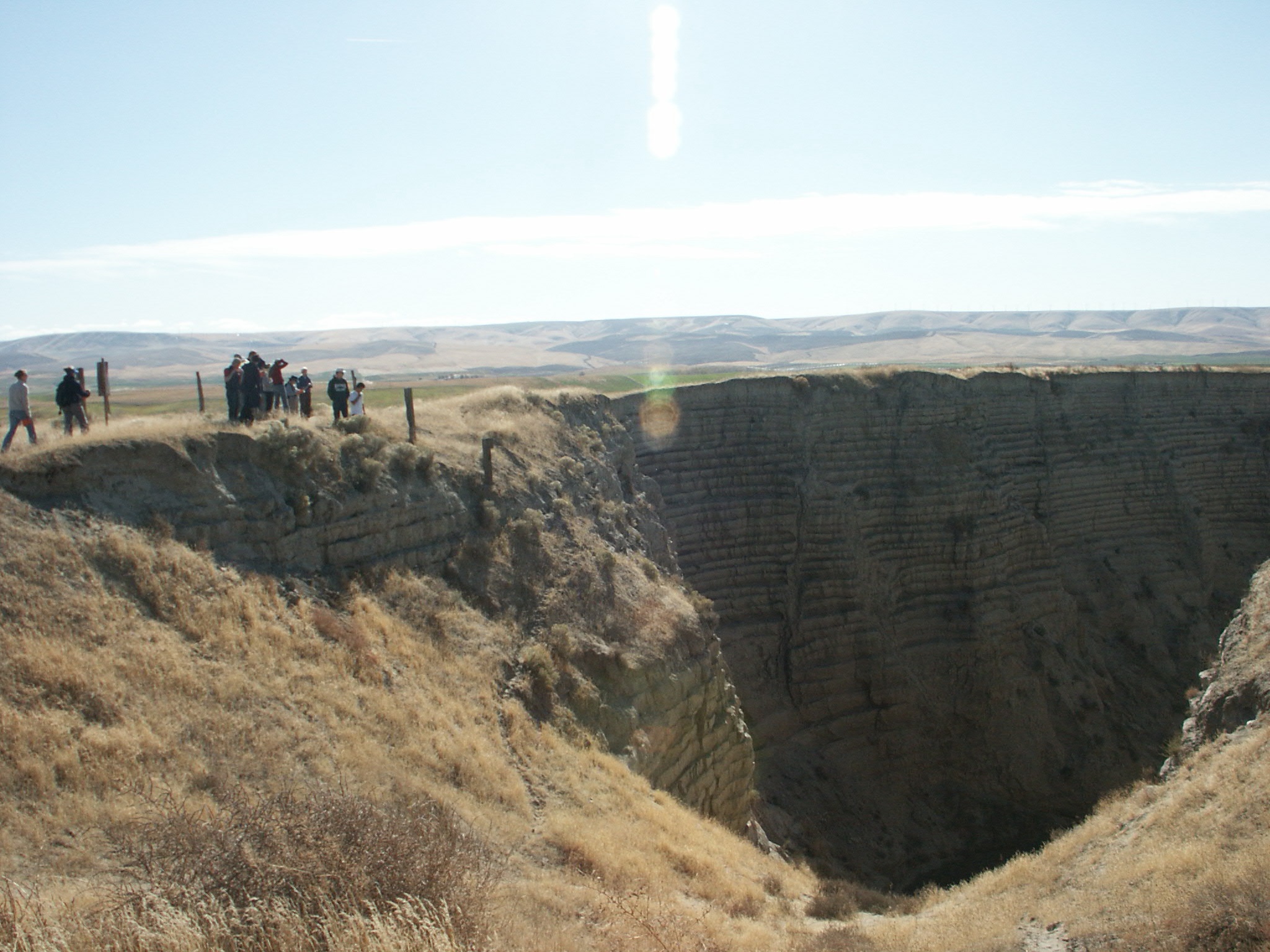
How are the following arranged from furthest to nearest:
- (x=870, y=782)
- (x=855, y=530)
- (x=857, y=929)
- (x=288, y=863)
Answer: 1. (x=855, y=530)
2. (x=870, y=782)
3. (x=857, y=929)
4. (x=288, y=863)

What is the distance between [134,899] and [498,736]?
21.4 feet

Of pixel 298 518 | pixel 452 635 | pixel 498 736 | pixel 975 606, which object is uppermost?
pixel 298 518

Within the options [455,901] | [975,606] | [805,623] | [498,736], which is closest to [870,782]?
[805,623]

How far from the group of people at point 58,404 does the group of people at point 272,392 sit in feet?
6.76

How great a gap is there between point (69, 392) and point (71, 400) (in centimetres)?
14

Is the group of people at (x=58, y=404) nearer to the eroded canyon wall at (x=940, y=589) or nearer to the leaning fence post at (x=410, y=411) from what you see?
the leaning fence post at (x=410, y=411)

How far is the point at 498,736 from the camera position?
1277 centimetres

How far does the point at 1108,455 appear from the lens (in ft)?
112

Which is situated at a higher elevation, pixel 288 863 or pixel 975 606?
pixel 288 863

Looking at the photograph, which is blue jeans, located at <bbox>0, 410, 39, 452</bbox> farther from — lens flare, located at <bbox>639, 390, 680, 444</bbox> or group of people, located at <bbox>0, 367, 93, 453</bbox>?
lens flare, located at <bbox>639, 390, 680, 444</bbox>

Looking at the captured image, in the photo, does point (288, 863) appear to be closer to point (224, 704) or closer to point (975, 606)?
point (224, 704)

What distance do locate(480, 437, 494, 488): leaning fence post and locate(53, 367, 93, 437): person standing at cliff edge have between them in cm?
653

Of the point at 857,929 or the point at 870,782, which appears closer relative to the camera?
the point at 857,929

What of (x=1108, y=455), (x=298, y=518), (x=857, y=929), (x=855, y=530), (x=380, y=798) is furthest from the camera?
(x=1108, y=455)
